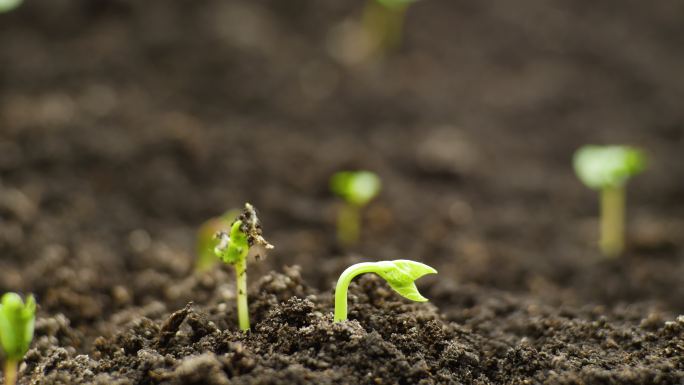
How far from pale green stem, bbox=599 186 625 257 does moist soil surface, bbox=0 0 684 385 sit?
0.19ft

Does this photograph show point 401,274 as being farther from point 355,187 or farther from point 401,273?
point 355,187

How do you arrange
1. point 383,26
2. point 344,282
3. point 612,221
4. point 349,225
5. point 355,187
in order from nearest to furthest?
point 344,282 < point 355,187 < point 349,225 < point 612,221 < point 383,26

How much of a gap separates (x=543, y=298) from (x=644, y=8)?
2.89 metres

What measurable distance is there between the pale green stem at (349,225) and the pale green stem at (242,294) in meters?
0.99

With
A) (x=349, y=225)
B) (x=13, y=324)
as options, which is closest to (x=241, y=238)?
(x=13, y=324)

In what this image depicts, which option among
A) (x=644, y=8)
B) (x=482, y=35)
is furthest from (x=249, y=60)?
(x=644, y=8)

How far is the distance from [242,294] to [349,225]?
108cm

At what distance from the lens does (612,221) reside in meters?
2.59

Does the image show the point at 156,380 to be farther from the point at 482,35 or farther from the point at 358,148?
the point at 482,35

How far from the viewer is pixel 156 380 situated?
122cm

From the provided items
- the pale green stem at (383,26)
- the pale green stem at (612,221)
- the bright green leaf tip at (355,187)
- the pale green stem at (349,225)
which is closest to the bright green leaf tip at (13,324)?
the bright green leaf tip at (355,187)

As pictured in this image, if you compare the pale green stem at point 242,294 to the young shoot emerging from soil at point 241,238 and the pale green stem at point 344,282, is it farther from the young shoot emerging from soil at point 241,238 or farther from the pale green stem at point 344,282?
the pale green stem at point 344,282

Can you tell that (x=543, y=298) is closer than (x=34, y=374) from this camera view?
No

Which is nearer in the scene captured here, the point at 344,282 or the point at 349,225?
the point at 344,282
